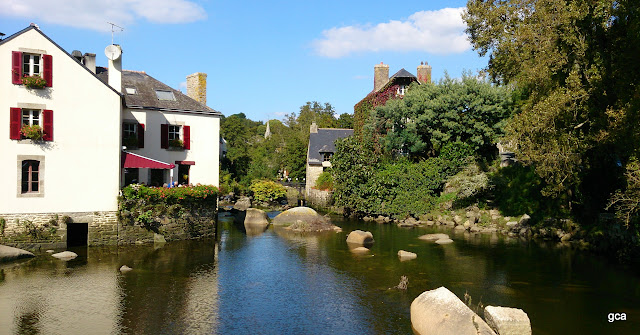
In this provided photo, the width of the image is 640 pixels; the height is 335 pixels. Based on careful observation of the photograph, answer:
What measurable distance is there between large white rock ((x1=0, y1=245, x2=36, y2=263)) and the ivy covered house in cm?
3262

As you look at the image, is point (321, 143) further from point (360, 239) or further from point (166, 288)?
point (166, 288)

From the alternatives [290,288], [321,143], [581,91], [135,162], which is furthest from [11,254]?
[321,143]

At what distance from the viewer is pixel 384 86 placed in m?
48.1

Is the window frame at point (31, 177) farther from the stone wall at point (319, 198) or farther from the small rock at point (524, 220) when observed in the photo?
the small rock at point (524, 220)

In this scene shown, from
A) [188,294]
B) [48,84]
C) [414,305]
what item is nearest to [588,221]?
[414,305]

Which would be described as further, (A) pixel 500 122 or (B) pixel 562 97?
(A) pixel 500 122

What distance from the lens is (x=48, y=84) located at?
24.4 meters

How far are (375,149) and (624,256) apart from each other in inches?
989

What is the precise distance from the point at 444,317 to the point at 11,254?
66.3 ft

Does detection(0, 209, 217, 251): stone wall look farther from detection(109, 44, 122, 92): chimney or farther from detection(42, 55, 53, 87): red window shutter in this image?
detection(109, 44, 122, 92): chimney

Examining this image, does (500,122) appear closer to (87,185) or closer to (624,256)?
(624,256)

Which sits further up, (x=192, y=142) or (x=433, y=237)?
(x=192, y=142)

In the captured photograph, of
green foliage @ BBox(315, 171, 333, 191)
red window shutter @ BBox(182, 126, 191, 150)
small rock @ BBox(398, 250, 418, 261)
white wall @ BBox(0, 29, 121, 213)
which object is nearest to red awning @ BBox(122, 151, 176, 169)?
white wall @ BBox(0, 29, 121, 213)

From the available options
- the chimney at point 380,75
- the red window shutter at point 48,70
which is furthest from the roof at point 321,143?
the red window shutter at point 48,70
